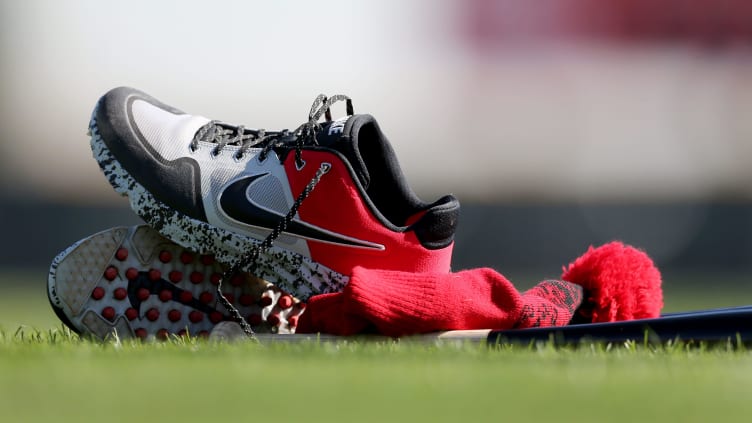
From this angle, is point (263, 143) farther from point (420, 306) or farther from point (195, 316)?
point (420, 306)

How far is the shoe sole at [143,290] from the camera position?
2.08 meters

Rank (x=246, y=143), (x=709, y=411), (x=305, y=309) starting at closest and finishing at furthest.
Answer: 1. (x=709, y=411)
2. (x=305, y=309)
3. (x=246, y=143)

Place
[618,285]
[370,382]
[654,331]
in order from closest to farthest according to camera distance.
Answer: [370,382]
[654,331]
[618,285]

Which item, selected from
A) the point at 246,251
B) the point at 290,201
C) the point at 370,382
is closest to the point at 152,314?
the point at 246,251

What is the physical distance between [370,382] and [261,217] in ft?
2.56

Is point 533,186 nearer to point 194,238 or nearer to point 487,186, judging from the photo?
point 487,186

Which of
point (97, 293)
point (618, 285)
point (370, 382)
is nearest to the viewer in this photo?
point (370, 382)

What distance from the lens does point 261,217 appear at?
217 centimetres

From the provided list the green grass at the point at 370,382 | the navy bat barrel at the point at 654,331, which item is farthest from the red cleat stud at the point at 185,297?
the navy bat barrel at the point at 654,331

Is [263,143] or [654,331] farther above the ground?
[263,143]

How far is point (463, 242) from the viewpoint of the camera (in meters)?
8.35

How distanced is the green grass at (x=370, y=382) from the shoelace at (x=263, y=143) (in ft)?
0.71

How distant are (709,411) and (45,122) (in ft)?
30.0

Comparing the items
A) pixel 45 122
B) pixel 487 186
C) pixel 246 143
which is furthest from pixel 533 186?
pixel 246 143
